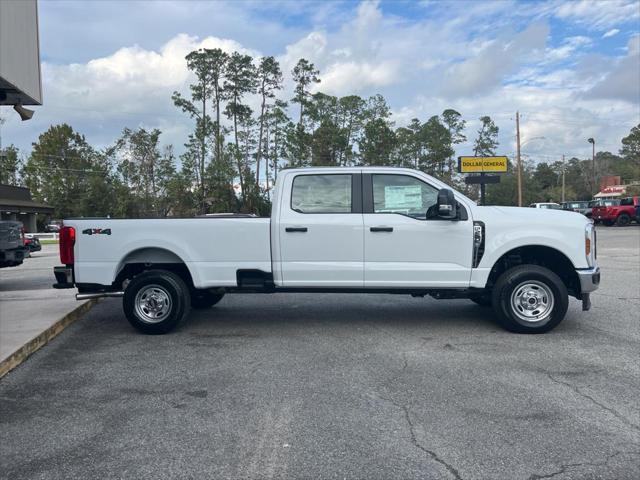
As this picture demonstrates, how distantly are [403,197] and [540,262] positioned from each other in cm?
203

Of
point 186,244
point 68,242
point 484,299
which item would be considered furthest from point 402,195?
point 68,242

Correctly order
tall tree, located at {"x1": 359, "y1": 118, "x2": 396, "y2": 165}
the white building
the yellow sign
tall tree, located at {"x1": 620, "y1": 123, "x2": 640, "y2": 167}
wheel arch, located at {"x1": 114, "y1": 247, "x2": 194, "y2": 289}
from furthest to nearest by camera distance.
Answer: tall tree, located at {"x1": 620, "y1": 123, "x2": 640, "y2": 167} → tall tree, located at {"x1": 359, "y1": 118, "x2": 396, "y2": 165} → the yellow sign → the white building → wheel arch, located at {"x1": 114, "y1": 247, "x2": 194, "y2": 289}

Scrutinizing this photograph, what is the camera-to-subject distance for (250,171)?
5366cm

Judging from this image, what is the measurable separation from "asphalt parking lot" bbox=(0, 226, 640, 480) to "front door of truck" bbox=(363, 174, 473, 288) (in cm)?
72

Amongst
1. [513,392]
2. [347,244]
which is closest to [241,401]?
[513,392]

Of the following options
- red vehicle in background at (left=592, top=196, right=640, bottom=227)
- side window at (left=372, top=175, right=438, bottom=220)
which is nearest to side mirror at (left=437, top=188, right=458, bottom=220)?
side window at (left=372, top=175, right=438, bottom=220)

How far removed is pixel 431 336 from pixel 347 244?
1.54m

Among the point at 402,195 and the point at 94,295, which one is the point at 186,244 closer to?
the point at 94,295

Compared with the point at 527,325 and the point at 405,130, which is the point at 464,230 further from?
the point at 405,130

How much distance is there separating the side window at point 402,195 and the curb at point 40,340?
431 cm

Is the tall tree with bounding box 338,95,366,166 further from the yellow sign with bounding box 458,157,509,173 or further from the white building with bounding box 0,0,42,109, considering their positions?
the white building with bounding box 0,0,42,109

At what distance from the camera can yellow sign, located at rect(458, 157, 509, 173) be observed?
50281mm

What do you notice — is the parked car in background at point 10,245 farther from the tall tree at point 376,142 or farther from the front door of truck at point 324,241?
the tall tree at point 376,142

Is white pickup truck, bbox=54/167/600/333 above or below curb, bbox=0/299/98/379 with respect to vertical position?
above
